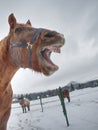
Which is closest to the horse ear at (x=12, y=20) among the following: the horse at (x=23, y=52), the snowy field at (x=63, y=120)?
the horse at (x=23, y=52)

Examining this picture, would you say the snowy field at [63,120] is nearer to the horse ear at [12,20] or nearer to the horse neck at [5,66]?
the horse neck at [5,66]

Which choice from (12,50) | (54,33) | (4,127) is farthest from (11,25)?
(4,127)

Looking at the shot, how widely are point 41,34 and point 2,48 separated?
41.7 inches

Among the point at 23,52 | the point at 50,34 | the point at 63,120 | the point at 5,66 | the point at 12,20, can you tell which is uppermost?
the point at 12,20

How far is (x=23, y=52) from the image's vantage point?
3.52m

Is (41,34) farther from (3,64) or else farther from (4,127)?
(4,127)

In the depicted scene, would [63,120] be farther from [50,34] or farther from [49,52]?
[50,34]

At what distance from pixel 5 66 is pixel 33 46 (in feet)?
3.02

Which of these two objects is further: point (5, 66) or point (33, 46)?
point (5, 66)

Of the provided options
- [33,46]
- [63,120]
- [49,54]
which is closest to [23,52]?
[33,46]

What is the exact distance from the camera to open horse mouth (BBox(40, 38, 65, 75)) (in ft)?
10.1

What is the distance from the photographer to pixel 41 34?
319 centimetres

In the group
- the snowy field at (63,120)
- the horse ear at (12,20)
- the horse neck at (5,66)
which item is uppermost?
the horse ear at (12,20)

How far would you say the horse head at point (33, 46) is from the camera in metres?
3.05
